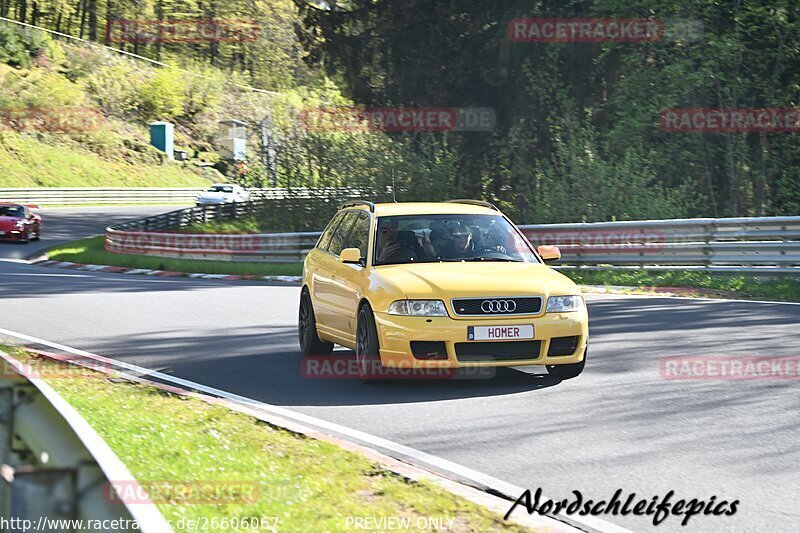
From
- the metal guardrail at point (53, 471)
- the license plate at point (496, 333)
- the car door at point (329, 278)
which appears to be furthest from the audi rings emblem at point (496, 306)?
the metal guardrail at point (53, 471)

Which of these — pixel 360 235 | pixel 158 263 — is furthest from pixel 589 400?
pixel 158 263

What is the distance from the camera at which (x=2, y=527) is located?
4840 millimetres

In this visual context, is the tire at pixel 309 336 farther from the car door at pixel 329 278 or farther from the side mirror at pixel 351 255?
the side mirror at pixel 351 255

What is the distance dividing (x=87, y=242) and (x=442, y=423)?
37115 millimetres

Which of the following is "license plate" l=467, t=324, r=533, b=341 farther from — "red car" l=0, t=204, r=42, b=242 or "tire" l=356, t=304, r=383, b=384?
"red car" l=0, t=204, r=42, b=242

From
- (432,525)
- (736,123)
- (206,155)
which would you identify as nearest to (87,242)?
(736,123)

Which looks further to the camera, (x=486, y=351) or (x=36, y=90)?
(x=36, y=90)

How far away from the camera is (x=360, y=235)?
39.9 feet

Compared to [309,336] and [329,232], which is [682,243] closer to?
[329,232]

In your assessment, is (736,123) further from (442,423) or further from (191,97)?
(191,97)

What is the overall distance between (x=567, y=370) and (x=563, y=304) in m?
0.64

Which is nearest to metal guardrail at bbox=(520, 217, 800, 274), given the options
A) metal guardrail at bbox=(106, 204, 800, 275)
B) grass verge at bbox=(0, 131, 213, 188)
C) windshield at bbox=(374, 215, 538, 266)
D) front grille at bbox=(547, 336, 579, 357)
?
metal guardrail at bbox=(106, 204, 800, 275)

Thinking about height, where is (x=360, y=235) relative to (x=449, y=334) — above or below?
above

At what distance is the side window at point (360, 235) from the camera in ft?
39.1
